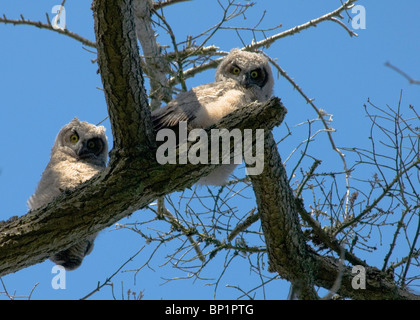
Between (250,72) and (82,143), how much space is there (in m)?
2.04

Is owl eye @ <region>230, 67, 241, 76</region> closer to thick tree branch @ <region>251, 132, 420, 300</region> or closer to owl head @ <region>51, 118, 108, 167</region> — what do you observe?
thick tree branch @ <region>251, 132, 420, 300</region>

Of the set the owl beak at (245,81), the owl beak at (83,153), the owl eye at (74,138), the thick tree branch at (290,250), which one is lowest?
the thick tree branch at (290,250)

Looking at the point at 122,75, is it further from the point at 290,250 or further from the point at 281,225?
the point at 290,250

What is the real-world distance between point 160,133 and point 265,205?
998 millimetres

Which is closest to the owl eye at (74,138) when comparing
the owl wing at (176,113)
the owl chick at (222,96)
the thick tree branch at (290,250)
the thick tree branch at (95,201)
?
the owl chick at (222,96)

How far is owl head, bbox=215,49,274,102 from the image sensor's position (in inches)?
202

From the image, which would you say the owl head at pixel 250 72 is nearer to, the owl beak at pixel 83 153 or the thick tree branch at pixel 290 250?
the thick tree branch at pixel 290 250

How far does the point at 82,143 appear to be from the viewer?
5.93 metres

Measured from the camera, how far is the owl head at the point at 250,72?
512 cm

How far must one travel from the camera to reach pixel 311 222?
4.63m

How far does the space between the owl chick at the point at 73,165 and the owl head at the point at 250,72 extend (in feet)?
5.33

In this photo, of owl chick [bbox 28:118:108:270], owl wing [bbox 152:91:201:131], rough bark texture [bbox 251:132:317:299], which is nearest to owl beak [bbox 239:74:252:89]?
owl wing [bbox 152:91:201:131]

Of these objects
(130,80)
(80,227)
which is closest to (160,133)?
(130,80)
